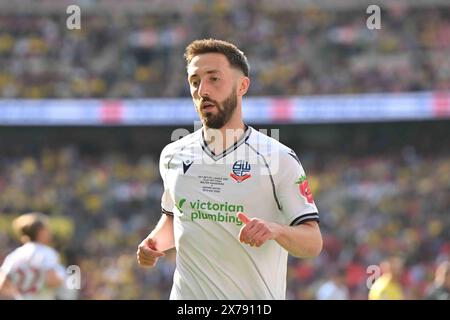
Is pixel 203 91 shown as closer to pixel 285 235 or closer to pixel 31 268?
pixel 285 235

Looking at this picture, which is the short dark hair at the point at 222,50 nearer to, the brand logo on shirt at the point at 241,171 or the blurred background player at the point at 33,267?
the brand logo on shirt at the point at 241,171

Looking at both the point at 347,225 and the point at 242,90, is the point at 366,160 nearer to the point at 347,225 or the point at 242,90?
the point at 347,225

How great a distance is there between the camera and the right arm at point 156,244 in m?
4.59

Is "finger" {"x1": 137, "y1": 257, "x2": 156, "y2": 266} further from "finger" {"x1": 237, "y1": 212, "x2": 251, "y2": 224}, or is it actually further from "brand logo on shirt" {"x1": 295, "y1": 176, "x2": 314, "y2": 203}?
"brand logo on shirt" {"x1": 295, "y1": 176, "x2": 314, "y2": 203}

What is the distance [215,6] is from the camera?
29.0m

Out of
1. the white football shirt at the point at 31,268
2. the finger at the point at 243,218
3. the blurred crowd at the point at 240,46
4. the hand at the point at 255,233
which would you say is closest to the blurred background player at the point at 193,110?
the blurred crowd at the point at 240,46

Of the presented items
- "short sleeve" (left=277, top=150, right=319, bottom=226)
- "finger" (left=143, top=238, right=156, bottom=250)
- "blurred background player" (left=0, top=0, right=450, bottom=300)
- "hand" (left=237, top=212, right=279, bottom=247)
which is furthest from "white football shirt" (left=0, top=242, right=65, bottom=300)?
"blurred background player" (left=0, top=0, right=450, bottom=300)

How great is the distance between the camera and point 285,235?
422 centimetres

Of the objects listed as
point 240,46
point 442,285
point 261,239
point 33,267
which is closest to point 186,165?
point 261,239

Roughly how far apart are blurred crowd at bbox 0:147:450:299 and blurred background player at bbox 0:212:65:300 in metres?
9.58

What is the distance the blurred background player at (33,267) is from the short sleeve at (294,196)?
431 cm

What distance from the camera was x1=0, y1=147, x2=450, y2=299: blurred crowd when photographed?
2014 centimetres
